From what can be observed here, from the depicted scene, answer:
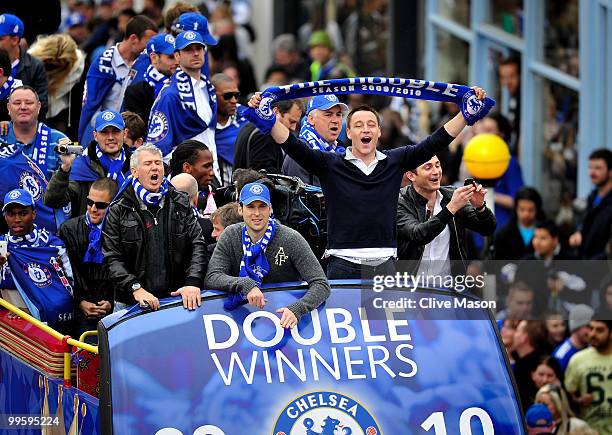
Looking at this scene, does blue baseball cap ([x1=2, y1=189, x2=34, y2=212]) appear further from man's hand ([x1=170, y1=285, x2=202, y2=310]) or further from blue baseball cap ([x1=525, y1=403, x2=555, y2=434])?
blue baseball cap ([x1=525, y1=403, x2=555, y2=434])

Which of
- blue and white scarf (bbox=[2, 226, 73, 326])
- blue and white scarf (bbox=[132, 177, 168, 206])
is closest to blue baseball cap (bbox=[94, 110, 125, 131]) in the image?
blue and white scarf (bbox=[2, 226, 73, 326])

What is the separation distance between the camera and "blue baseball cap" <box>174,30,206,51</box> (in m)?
14.1

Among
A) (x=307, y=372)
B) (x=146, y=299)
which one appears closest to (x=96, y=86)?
(x=146, y=299)

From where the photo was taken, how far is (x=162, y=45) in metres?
14.8

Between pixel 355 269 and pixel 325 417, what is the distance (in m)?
1.30

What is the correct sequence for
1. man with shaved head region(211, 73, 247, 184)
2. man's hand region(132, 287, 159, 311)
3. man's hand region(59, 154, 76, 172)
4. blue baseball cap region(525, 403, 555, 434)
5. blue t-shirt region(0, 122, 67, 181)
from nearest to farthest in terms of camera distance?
man's hand region(132, 287, 159, 311), man's hand region(59, 154, 76, 172), blue t-shirt region(0, 122, 67, 181), blue baseball cap region(525, 403, 555, 434), man with shaved head region(211, 73, 247, 184)

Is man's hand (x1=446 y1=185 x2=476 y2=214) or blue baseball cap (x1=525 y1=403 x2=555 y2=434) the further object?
blue baseball cap (x1=525 y1=403 x2=555 y2=434)

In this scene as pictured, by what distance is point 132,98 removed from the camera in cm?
1488

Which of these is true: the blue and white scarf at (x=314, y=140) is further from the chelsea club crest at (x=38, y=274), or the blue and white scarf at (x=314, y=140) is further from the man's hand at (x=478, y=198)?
the chelsea club crest at (x=38, y=274)

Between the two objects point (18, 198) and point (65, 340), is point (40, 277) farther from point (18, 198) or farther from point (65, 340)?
point (65, 340)

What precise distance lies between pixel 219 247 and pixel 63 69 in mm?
5387

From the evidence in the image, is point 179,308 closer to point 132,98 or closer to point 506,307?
point 132,98

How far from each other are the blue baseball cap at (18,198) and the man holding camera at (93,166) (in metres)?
0.38

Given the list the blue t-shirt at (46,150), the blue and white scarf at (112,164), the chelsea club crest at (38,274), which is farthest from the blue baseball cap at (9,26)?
the chelsea club crest at (38,274)
